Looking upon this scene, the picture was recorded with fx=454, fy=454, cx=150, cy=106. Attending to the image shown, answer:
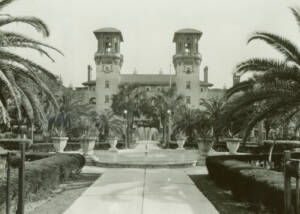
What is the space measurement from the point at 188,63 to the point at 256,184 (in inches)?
3030

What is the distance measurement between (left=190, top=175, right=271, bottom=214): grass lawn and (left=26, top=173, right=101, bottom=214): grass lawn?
3.38m

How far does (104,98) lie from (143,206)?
77311mm

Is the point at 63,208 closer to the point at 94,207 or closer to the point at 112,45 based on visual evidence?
the point at 94,207

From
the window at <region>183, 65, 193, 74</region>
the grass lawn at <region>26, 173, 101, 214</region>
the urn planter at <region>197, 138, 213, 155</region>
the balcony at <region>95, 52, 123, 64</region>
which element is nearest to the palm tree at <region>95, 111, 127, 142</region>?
the balcony at <region>95, 52, 123, 64</region>

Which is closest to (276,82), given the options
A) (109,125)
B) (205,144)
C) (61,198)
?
(61,198)

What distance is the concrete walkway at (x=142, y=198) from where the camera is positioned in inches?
362

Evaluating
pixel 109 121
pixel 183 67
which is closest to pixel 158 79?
pixel 183 67

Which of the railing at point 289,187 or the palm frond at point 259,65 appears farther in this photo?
the palm frond at point 259,65

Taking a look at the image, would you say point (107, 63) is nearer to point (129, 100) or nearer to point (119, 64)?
point (119, 64)

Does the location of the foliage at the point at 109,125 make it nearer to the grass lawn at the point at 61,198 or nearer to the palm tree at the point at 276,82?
the grass lawn at the point at 61,198

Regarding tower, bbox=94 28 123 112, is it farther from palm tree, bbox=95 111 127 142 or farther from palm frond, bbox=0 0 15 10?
palm frond, bbox=0 0 15 10

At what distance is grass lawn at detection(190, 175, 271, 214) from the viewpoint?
9.55 meters

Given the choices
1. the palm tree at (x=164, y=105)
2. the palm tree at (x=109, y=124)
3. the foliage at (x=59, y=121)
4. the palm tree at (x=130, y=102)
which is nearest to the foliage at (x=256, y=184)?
the foliage at (x=59, y=121)

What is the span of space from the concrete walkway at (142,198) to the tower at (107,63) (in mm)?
70126
